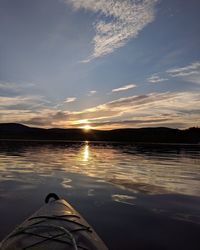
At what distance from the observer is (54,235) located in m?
7.01

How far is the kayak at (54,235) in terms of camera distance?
258 inches

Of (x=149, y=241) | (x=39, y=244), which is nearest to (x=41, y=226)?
(x=39, y=244)

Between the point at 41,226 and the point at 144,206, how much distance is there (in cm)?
692

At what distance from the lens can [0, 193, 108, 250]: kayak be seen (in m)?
6.56

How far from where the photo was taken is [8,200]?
46.1ft

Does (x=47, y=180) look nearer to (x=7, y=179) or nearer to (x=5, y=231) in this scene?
(x=7, y=179)

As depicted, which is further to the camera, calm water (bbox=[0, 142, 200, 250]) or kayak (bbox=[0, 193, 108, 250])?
calm water (bbox=[0, 142, 200, 250])

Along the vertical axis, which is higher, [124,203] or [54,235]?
[54,235]

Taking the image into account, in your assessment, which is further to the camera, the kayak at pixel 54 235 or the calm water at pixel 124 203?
the calm water at pixel 124 203

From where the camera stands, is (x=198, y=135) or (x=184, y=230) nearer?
(x=184, y=230)

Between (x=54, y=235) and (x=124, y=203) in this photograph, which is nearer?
(x=54, y=235)

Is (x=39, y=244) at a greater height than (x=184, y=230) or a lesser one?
greater

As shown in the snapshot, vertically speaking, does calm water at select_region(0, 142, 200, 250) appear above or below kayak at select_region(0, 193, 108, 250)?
below

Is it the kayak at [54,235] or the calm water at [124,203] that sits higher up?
the kayak at [54,235]
